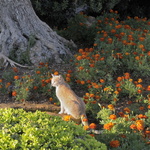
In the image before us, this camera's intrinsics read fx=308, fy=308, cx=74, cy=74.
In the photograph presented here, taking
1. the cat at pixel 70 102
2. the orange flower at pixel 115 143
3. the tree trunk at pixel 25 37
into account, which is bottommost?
the orange flower at pixel 115 143

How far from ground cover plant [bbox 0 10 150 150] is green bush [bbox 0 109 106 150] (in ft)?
3.61

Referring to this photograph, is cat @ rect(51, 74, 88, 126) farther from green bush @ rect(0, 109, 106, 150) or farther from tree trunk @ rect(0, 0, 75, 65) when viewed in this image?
tree trunk @ rect(0, 0, 75, 65)

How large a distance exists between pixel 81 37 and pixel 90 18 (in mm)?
1661

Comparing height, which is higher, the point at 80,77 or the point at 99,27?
the point at 99,27

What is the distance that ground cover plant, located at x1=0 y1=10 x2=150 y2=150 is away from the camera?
14.9 ft

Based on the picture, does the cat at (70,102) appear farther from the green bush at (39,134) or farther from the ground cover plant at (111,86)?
the green bush at (39,134)

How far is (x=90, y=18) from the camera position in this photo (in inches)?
406

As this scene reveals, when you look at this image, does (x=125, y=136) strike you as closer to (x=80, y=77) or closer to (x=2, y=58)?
(x=80, y=77)

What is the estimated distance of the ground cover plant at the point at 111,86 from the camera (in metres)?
4.53

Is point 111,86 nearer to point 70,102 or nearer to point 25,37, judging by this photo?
point 70,102

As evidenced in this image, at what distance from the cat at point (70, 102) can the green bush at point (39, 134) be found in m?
1.26

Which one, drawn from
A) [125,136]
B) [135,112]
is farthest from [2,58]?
[125,136]

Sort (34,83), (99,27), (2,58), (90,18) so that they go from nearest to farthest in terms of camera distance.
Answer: (34,83) < (2,58) < (99,27) < (90,18)

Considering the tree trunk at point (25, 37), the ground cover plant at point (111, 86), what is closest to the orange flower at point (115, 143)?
the ground cover plant at point (111, 86)
